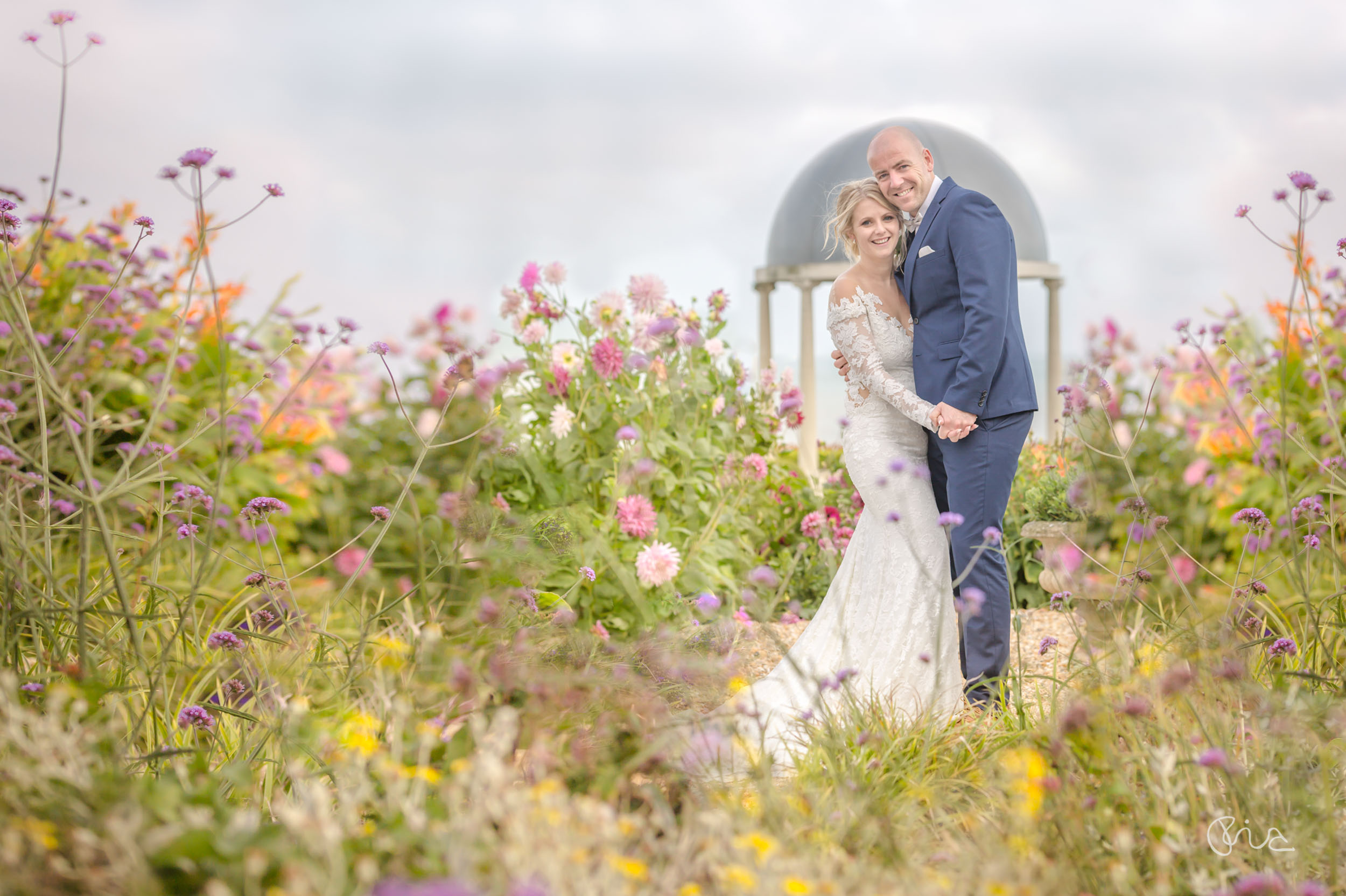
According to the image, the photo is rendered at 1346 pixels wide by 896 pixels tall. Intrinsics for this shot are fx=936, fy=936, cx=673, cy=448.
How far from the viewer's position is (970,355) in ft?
8.71

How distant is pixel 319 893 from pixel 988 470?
2.12 meters

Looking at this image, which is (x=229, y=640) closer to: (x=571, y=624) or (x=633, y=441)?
(x=571, y=624)

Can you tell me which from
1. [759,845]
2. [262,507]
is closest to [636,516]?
[262,507]

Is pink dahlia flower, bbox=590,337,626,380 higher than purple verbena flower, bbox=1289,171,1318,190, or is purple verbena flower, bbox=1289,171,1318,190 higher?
purple verbena flower, bbox=1289,171,1318,190

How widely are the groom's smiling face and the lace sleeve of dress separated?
1.01 feet

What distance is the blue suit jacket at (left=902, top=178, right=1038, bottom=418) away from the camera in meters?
2.66

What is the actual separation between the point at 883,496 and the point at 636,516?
3.17ft

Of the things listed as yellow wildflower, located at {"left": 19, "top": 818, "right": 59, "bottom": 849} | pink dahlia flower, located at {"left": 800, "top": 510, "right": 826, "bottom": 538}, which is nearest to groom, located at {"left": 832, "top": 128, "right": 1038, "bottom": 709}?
pink dahlia flower, located at {"left": 800, "top": 510, "right": 826, "bottom": 538}

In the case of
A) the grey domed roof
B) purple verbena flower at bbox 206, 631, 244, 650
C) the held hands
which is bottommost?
purple verbena flower at bbox 206, 631, 244, 650

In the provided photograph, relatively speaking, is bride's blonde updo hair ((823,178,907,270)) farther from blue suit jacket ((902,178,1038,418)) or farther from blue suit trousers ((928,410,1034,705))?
blue suit trousers ((928,410,1034,705))

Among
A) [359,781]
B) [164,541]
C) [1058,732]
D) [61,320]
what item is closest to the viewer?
[359,781]

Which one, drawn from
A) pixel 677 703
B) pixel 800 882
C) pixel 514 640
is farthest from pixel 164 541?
pixel 800 882

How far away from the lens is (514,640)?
7.66ft

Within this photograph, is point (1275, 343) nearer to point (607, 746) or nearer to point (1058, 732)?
point (1058, 732)
